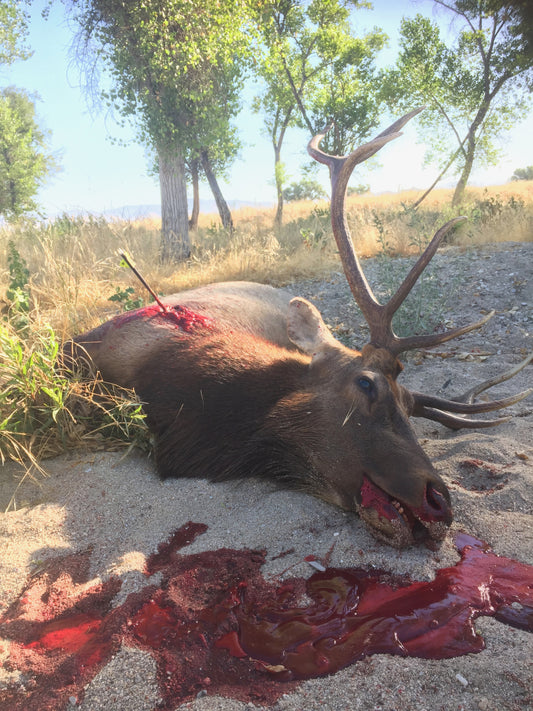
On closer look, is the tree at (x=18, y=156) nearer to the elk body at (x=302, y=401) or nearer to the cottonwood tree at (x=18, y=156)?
the cottonwood tree at (x=18, y=156)

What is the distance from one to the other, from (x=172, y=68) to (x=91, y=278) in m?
4.91

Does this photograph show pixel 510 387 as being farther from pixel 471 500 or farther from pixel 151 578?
→ pixel 151 578

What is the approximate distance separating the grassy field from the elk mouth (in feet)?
4.88

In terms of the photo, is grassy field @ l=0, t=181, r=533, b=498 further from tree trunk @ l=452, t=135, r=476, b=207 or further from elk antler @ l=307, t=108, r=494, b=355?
tree trunk @ l=452, t=135, r=476, b=207

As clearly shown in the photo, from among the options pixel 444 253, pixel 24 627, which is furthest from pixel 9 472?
pixel 444 253

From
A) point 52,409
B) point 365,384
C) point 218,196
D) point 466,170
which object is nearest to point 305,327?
point 365,384

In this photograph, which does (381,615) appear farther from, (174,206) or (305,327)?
(174,206)

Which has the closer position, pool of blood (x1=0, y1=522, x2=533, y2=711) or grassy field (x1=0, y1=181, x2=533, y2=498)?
pool of blood (x1=0, y1=522, x2=533, y2=711)

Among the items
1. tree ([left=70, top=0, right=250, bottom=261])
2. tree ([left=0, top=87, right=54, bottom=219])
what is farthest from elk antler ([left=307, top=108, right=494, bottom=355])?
tree ([left=0, top=87, right=54, bottom=219])

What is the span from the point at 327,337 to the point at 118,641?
6.58 ft

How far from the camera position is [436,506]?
2.18m

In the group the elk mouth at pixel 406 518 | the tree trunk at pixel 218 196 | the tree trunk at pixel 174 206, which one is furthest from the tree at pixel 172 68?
the elk mouth at pixel 406 518

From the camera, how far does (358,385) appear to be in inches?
101

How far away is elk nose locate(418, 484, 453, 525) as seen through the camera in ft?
7.06
